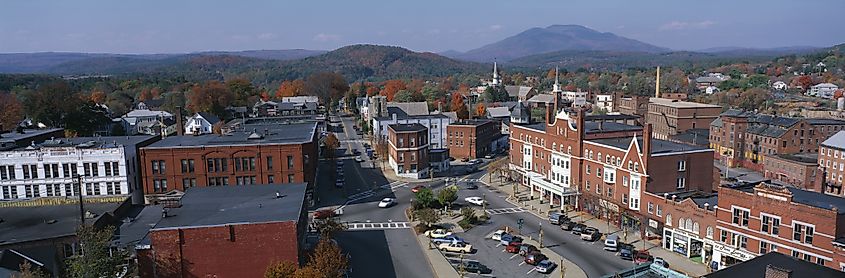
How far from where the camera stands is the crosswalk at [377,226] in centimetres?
5059

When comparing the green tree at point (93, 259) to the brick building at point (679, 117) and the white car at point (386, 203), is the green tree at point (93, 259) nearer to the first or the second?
the white car at point (386, 203)

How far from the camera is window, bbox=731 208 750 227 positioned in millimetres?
38047

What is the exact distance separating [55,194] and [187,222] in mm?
26265

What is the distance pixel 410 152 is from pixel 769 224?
43.8 metres

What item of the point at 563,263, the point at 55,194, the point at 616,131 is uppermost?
the point at 616,131

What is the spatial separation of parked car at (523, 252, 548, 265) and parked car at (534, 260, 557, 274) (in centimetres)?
61

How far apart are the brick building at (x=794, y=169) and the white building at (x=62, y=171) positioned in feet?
236

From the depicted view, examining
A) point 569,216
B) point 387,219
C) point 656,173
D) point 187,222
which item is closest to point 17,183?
point 187,222

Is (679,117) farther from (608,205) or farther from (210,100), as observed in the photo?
(210,100)

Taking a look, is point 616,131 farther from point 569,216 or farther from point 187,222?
point 187,222

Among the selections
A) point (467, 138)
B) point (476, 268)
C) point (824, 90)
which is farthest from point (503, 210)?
point (824, 90)

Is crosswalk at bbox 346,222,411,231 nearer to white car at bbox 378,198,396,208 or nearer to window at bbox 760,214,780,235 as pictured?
white car at bbox 378,198,396,208

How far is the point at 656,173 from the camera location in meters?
47.9

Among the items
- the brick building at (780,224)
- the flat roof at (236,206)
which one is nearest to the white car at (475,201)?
the flat roof at (236,206)
